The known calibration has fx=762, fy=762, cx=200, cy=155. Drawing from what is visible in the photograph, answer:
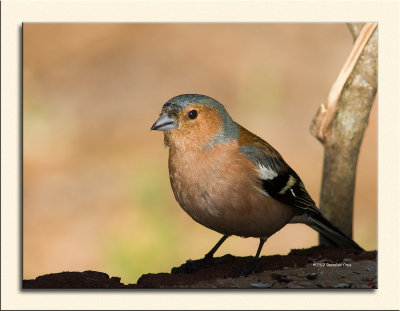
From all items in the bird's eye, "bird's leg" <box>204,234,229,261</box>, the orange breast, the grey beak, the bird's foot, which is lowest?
the bird's foot

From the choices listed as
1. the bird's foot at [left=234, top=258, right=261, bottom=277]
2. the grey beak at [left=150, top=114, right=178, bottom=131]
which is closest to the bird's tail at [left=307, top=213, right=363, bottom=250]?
the bird's foot at [left=234, top=258, right=261, bottom=277]

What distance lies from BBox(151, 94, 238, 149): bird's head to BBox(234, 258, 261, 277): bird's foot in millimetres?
939

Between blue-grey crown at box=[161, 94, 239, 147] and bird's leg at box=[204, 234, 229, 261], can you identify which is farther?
bird's leg at box=[204, 234, 229, 261]

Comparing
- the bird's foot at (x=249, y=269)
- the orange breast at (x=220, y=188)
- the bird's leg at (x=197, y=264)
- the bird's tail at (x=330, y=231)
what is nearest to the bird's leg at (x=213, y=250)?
the bird's leg at (x=197, y=264)

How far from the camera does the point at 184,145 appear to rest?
5387 millimetres

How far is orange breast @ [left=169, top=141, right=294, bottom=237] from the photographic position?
530cm

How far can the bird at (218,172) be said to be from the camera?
5309 mm

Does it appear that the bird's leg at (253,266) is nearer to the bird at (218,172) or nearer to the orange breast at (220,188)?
the bird at (218,172)

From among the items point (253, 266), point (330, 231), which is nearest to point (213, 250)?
point (253, 266)

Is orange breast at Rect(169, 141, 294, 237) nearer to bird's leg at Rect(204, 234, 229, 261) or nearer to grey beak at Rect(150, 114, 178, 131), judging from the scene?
grey beak at Rect(150, 114, 178, 131)

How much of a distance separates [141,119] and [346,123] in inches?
79.5

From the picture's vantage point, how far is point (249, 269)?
555 centimetres
